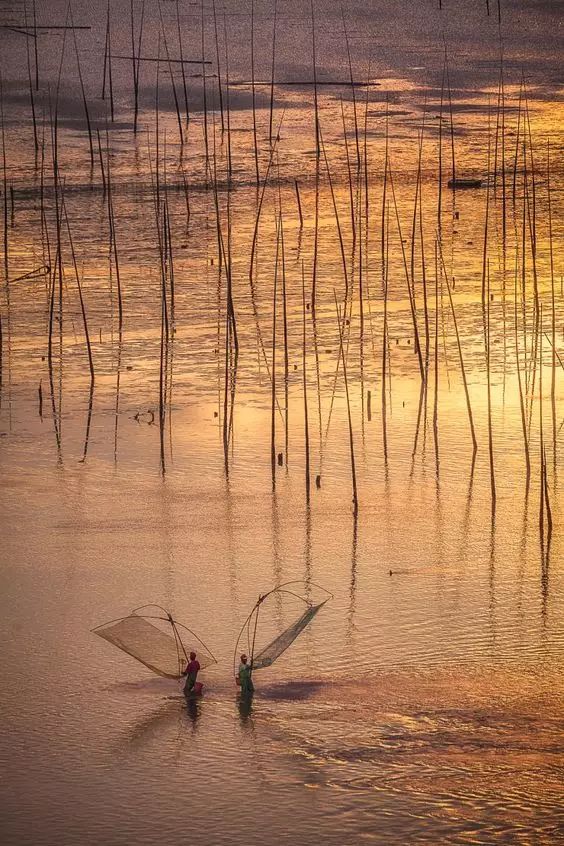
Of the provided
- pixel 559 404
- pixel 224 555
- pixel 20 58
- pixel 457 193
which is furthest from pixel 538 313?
pixel 20 58

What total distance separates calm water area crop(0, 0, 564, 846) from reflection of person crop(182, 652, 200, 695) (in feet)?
0.15

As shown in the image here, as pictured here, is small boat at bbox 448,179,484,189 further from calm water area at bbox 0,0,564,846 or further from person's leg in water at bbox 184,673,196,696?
person's leg in water at bbox 184,673,196,696

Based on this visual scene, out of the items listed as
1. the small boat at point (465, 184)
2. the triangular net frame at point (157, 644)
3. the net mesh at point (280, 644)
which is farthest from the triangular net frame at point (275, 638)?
the small boat at point (465, 184)

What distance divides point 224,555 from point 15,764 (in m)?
1.17

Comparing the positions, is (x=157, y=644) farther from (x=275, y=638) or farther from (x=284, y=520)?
(x=284, y=520)

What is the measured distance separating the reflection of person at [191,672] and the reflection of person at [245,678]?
0.31 ft

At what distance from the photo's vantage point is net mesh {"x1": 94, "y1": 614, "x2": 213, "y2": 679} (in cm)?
341

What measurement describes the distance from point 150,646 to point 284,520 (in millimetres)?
1018

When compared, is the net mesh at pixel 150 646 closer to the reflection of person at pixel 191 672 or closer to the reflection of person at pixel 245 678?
the reflection of person at pixel 191 672

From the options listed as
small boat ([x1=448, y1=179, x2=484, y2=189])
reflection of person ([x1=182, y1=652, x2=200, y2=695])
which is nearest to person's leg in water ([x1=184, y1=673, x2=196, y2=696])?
reflection of person ([x1=182, y1=652, x2=200, y2=695])

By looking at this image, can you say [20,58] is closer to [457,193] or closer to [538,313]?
[457,193]

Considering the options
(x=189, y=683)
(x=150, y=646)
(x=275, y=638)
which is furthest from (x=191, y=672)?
(x=275, y=638)

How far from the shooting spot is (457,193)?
27.9 ft

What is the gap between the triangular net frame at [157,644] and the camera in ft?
11.2
